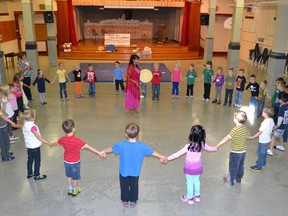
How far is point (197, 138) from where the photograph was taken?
3.91 meters

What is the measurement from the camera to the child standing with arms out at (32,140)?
14.7 feet

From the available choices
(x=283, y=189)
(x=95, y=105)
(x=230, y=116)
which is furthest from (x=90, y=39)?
(x=283, y=189)

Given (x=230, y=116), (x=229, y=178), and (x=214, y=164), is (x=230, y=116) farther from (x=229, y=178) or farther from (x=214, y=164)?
(x=229, y=178)

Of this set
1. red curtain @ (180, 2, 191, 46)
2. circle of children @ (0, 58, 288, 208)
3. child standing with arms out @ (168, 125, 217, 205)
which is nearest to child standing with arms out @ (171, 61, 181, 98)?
circle of children @ (0, 58, 288, 208)

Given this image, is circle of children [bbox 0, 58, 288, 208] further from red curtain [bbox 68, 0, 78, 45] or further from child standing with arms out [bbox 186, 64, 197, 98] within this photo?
red curtain [bbox 68, 0, 78, 45]

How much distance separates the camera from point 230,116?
8359 mm

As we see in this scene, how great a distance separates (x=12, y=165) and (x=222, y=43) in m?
19.0

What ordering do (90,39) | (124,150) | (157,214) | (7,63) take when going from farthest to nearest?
1. (90,39)
2. (7,63)
3. (157,214)
4. (124,150)

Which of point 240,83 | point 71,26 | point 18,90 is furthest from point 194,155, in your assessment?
point 71,26

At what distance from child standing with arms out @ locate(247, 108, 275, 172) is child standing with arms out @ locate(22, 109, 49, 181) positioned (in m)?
3.43

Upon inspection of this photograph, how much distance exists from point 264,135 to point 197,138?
1.78m

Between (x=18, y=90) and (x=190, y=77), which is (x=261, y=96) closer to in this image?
(x=190, y=77)

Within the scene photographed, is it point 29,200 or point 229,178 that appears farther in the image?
point 229,178

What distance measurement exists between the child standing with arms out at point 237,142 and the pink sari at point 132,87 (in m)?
3.92
